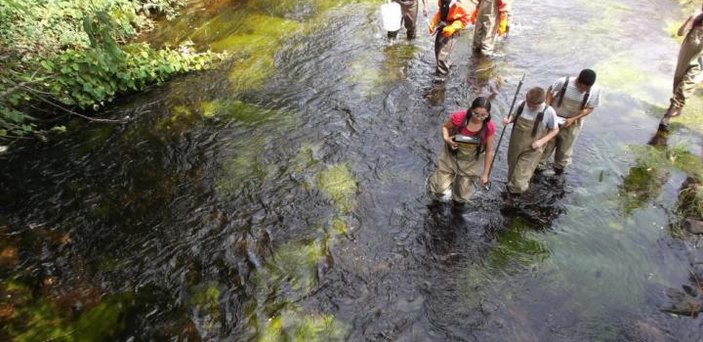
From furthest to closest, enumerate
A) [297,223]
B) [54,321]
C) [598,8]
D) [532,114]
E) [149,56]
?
[598,8] < [149,56] < [297,223] < [532,114] < [54,321]

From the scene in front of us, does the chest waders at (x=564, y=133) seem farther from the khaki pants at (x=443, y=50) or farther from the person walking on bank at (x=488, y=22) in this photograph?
the person walking on bank at (x=488, y=22)

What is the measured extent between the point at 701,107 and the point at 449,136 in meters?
6.04

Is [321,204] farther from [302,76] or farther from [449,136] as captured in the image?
[302,76]

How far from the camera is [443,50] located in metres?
9.12

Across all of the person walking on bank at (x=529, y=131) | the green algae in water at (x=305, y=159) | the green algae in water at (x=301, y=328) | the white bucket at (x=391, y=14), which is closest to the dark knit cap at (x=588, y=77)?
the person walking on bank at (x=529, y=131)

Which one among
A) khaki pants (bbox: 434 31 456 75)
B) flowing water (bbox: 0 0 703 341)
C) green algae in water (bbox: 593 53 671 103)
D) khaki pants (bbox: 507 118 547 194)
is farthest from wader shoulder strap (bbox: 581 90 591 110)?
green algae in water (bbox: 593 53 671 103)

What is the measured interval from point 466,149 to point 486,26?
17.7 feet

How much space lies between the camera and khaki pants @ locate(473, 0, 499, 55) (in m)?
9.70

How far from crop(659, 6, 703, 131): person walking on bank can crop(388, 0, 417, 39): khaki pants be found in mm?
5392

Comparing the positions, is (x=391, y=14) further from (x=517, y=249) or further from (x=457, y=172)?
(x=517, y=249)

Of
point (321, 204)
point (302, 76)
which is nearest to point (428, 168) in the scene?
point (321, 204)

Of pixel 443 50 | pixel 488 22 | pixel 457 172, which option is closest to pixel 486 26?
pixel 488 22

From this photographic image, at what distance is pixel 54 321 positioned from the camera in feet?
16.9

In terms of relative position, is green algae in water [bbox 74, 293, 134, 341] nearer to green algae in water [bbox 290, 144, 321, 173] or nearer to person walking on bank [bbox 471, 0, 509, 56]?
green algae in water [bbox 290, 144, 321, 173]
